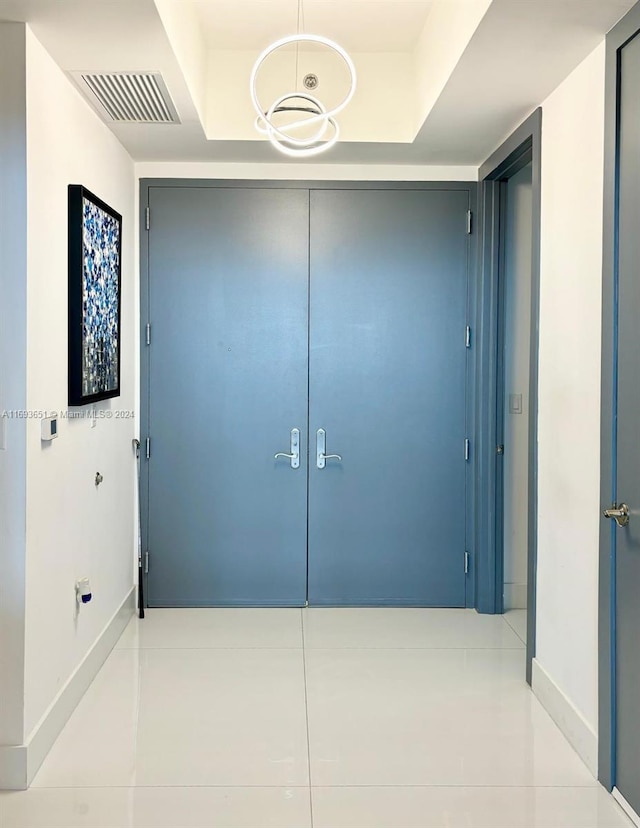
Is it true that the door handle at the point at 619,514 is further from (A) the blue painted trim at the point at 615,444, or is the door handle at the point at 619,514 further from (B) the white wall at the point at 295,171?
(B) the white wall at the point at 295,171

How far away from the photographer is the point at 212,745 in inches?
118

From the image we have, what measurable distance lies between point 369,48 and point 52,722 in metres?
3.30

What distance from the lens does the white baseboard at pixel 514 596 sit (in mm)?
4711

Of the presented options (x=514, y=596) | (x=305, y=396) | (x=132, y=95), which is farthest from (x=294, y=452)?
(x=132, y=95)

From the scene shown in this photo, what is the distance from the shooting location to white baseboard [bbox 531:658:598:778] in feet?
9.34

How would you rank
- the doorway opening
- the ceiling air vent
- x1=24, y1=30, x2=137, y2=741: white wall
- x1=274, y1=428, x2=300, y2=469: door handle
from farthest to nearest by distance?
1. x1=274, y1=428, x2=300, y2=469: door handle
2. the doorway opening
3. the ceiling air vent
4. x1=24, y1=30, x2=137, y2=741: white wall

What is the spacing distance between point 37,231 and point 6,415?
64 cm

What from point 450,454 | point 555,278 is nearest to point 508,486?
point 450,454

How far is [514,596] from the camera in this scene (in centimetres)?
471

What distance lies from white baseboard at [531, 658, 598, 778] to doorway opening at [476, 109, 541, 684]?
1.02 meters

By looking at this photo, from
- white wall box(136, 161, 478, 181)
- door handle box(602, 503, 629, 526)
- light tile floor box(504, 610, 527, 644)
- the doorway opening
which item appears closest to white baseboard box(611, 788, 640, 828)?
door handle box(602, 503, 629, 526)

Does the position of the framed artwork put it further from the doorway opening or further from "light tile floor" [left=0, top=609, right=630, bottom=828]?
the doorway opening

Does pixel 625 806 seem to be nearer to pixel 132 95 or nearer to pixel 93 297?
pixel 93 297

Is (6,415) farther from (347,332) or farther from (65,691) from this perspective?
(347,332)
